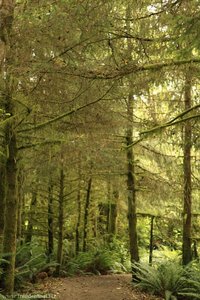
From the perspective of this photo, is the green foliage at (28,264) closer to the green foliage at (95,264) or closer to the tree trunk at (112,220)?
the green foliage at (95,264)

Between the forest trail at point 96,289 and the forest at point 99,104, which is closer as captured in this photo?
the forest at point 99,104

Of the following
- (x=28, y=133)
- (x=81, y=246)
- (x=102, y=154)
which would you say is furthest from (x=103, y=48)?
(x=81, y=246)

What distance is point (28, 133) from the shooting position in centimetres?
743

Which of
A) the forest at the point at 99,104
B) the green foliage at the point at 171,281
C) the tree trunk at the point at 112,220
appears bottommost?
the green foliage at the point at 171,281

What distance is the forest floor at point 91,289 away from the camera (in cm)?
830

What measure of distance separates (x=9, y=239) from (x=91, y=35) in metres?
4.37

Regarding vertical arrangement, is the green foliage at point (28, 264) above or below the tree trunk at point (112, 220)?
below

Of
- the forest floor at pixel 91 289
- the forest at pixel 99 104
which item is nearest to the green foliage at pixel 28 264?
the forest at pixel 99 104

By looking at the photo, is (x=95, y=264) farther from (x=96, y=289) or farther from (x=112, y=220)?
(x=112, y=220)

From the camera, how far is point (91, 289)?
30.9 feet

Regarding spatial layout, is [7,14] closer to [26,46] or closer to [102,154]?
[26,46]

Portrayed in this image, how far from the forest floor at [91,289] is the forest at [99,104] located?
0.45m

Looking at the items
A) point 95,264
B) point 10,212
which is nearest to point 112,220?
point 95,264

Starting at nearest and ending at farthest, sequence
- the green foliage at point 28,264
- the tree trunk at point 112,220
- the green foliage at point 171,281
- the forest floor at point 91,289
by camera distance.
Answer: the green foliage at point 171,281, the forest floor at point 91,289, the green foliage at point 28,264, the tree trunk at point 112,220
